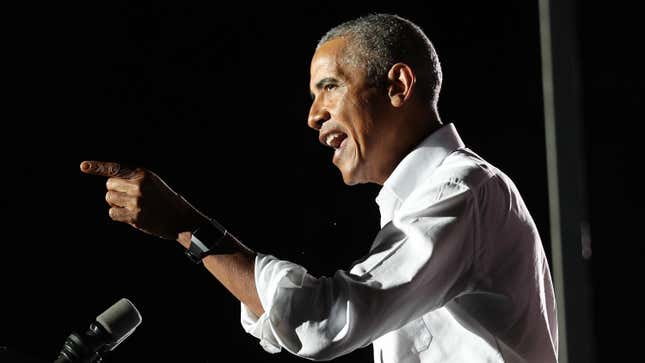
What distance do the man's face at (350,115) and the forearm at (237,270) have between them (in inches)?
13.4

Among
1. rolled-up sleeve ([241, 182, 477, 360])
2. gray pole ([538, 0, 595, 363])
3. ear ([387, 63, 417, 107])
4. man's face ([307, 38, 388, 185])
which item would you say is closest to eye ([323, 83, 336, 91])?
man's face ([307, 38, 388, 185])

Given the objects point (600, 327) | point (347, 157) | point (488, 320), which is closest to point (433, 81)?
point (347, 157)

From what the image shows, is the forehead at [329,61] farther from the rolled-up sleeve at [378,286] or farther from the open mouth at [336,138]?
the rolled-up sleeve at [378,286]

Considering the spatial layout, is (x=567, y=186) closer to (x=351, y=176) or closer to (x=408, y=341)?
(x=351, y=176)

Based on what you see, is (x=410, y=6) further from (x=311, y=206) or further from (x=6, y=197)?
(x=6, y=197)

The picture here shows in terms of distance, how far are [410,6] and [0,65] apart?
3.77ft

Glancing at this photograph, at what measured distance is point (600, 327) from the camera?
6.58ft

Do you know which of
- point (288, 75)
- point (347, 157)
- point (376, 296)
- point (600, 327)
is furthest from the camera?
point (288, 75)

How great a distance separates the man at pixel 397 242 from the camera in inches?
42.4

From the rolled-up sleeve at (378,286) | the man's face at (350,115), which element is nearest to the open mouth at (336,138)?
the man's face at (350,115)

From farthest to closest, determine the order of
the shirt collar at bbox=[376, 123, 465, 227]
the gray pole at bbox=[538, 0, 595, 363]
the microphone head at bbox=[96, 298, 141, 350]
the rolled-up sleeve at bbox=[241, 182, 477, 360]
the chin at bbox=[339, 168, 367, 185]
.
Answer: the gray pole at bbox=[538, 0, 595, 363] < the chin at bbox=[339, 168, 367, 185] < the shirt collar at bbox=[376, 123, 465, 227] < the microphone head at bbox=[96, 298, 141, 350] < the rolled-up sleeve at bbox=[241, 182, 477, 360]

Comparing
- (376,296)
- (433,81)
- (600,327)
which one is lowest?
(600,327)

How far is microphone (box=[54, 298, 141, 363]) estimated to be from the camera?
1.12 meters

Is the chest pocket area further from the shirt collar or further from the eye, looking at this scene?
the eye
